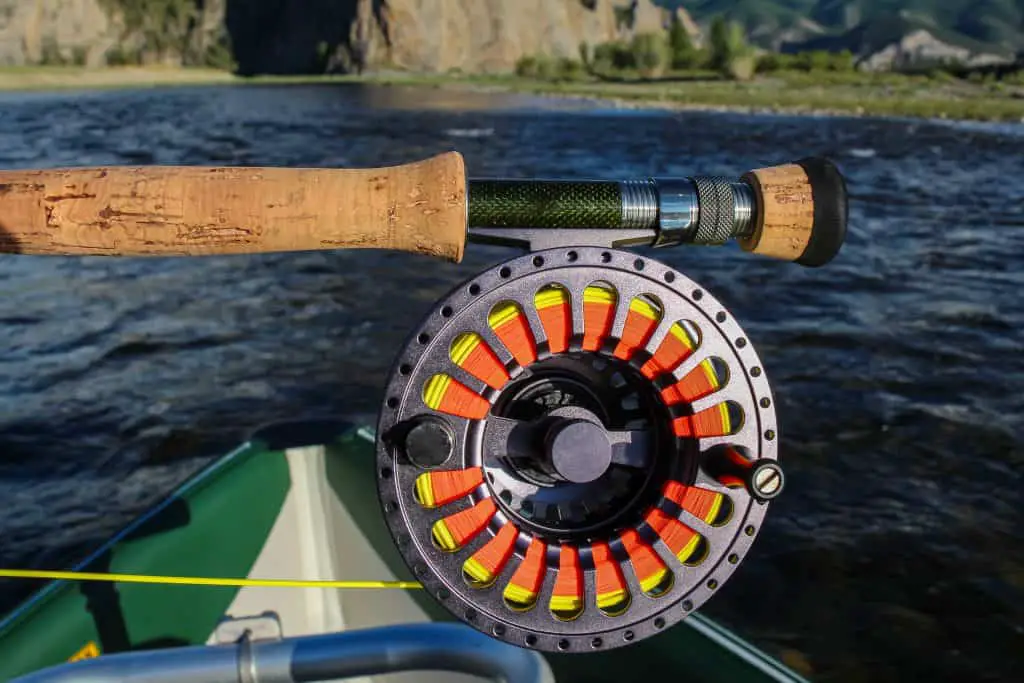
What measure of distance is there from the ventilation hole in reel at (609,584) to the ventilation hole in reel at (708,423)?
0.24 meters

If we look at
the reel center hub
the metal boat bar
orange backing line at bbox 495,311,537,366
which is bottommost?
the metal boat bar

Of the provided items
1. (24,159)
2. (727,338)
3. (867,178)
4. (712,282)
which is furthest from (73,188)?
(24,159)

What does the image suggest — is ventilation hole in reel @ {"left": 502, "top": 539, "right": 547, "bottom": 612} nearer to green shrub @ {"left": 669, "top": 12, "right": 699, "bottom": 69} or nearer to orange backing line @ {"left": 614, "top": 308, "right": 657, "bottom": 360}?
orange backing line @ {"left": 614, "top": 308, "right": 657, "bottom": 360}

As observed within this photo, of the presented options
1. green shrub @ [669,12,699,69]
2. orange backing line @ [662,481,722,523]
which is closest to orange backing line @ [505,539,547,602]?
orange backing line @ [662,481,722,523]

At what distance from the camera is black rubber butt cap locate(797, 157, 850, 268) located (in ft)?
5.84

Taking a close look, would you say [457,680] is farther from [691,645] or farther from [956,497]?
[956,497]

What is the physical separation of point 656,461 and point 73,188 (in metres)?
1.18

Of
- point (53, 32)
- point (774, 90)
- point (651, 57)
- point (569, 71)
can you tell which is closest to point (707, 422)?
point (774, 90)

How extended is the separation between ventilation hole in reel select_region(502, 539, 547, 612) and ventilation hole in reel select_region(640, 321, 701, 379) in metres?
0.36

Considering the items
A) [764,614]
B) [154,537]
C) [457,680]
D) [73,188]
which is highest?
[73,188]

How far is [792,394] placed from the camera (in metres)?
8.69

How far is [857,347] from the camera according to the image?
10219mm

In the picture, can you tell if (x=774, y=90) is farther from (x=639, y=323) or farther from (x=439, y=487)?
(x=439, y=487)

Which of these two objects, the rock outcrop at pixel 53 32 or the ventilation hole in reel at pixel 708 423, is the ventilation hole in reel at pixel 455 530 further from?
the rock outcrop at pixel 53 32
